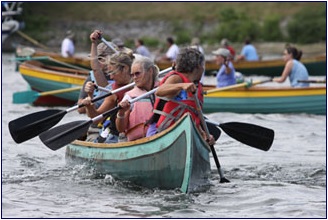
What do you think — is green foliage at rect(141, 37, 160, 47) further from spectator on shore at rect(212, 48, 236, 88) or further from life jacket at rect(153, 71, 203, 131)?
life jacket at rect(153, 71, 203, 131)

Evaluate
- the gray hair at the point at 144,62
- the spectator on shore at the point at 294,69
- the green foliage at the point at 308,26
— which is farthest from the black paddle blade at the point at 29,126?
the green foliage at the point at 308,26

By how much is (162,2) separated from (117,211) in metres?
35.7

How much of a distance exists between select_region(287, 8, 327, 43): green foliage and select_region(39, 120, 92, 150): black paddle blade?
88.4 feet

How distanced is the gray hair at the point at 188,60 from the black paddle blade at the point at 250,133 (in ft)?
4.37

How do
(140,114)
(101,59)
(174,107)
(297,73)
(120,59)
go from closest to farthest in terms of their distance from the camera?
(174,107), (140,114), (120,59), (101,59), (297,73)

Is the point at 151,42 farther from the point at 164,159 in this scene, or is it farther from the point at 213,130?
the point at 164,159

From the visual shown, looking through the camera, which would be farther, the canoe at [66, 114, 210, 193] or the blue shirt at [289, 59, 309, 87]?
the blue shirt at [289, 59, 309, 87]

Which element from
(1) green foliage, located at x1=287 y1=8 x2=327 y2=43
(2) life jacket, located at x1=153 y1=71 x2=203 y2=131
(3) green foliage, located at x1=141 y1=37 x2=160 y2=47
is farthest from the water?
(3) green foliage, located at x1=141 y1=37 x2=160 y2=47

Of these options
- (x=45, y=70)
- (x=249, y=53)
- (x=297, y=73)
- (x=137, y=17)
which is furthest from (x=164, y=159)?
(x=137, y=17)

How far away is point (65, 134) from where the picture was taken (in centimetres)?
935

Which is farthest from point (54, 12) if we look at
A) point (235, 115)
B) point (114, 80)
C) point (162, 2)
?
point (114, 80)

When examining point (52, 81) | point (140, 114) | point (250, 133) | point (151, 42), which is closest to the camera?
point (140, 114)

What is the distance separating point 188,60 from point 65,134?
166cm

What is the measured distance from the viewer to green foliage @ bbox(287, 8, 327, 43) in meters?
35.7
